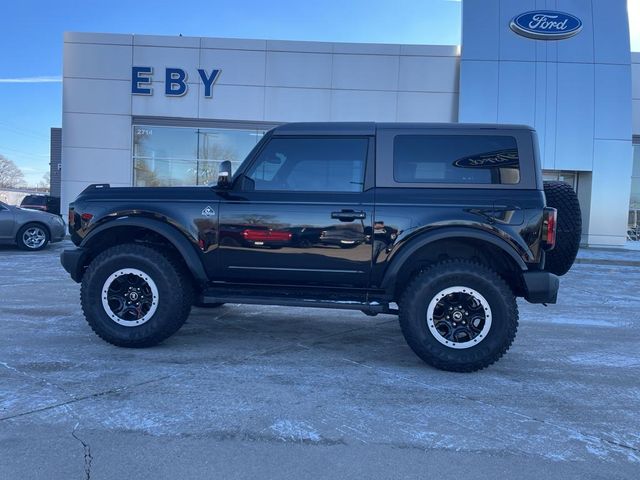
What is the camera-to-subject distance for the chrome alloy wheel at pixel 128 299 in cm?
466

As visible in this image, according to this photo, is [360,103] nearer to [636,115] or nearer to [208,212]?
[636,115]

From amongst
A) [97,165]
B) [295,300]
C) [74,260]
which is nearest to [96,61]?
[97,165]

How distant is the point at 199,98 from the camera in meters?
A: 17.1

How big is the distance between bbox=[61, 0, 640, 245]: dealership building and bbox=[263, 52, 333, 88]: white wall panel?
34 mm

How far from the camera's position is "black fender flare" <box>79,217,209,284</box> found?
4.58m

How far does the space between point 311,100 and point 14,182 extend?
7391 centimetres

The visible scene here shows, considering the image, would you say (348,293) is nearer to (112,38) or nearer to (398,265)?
(398,265)

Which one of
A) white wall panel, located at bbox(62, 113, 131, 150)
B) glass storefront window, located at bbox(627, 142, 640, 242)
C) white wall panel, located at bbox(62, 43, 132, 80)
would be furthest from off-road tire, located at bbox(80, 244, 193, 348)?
glass storefront window, located at bbox(627, 142, 640, 242)

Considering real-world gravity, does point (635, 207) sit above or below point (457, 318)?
above

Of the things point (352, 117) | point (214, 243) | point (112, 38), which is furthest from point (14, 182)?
point (214, 243)

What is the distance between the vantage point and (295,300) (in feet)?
14.8

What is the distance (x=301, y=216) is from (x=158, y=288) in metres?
1.49

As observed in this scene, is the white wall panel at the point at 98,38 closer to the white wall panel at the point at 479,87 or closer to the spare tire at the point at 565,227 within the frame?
the white wall panel at the point at 479,87

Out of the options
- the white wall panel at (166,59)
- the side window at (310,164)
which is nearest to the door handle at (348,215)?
the side window at (310,164)
